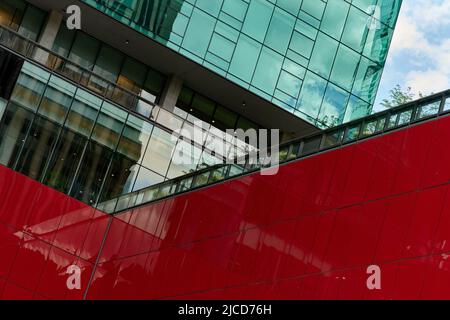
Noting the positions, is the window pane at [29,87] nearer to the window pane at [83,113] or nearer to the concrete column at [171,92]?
the window pane at [83,113]

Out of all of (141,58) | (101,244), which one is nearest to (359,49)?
(141,58)

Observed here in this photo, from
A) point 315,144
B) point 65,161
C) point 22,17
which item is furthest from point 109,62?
point 315,144

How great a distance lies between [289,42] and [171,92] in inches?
232

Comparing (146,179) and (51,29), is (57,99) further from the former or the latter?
(51,29)

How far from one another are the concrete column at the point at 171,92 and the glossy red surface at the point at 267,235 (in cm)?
881

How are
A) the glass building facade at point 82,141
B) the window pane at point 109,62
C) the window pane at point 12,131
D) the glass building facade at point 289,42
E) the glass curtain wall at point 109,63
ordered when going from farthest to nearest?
the window pane at point 109,62
the glass curtain wall at point 109,63
the glass building facade at point 289,42
the glass building facade at point 82,141
the window pane at point 12,131

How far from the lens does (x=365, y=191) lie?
2192cm

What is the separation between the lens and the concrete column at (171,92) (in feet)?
136

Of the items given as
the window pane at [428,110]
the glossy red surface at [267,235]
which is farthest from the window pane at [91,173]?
the window pane at [428,110]

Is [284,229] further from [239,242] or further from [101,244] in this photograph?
[101,244]

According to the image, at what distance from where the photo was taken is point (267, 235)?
24984 mm

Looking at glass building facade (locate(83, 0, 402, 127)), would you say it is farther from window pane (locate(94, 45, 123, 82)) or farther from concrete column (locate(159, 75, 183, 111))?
window pane (locate(94, 45, 123, 82))

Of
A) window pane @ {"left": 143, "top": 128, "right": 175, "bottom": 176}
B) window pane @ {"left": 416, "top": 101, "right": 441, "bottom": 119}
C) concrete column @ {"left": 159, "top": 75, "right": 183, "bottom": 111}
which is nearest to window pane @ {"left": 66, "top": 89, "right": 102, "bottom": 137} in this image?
window pane @ {"left": 143, "top": 128, "right": 175, "bottom": 176}

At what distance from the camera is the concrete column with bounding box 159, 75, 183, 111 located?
41.3m
